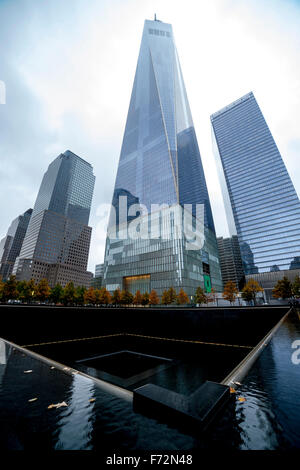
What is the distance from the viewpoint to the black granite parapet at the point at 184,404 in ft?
7.22

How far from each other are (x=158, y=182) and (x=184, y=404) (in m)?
80.2

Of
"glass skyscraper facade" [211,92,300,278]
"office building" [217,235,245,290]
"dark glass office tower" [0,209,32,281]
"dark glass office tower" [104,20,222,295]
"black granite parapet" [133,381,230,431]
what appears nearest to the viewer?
"black granite parapet" [133,381,230,431]

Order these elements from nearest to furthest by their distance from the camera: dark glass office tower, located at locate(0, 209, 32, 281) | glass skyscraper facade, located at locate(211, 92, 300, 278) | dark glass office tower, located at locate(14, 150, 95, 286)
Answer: glass skyscraper facade, located at locate(211, 92, 300, 278), dark glass office tower, located at locate(14, 150, 95, 286), dark glass office tower, located at locate(0, 209, 32, 281)

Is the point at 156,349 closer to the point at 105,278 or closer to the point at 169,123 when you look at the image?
the point at 105,278

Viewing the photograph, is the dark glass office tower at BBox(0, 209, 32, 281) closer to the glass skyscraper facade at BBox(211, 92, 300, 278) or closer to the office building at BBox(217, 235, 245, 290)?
the office building at BBox(217, 235, 245, 290)

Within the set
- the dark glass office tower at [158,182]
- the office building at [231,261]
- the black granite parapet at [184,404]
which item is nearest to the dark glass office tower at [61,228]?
the dark glass office tower at [158,182]

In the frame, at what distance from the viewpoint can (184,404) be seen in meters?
2.46

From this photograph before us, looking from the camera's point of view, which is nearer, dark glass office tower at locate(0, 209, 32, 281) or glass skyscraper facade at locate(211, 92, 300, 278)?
glass skyscraper facade at locate(211, 92, 300, 278)

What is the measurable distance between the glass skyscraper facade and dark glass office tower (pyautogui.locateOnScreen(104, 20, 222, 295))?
2182cm

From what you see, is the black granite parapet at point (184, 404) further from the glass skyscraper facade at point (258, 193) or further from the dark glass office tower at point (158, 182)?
the glass skyscraper facade at point (258, 193)

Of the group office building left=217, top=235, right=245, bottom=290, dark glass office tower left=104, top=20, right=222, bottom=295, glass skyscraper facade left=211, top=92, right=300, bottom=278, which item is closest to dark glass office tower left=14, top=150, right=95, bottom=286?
dark glass office tower left=104, top=20, right=222, bottom=295

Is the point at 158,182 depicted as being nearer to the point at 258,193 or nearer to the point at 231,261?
the point at 258,193

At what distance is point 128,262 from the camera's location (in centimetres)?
7475

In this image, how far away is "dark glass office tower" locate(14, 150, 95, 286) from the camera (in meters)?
128
